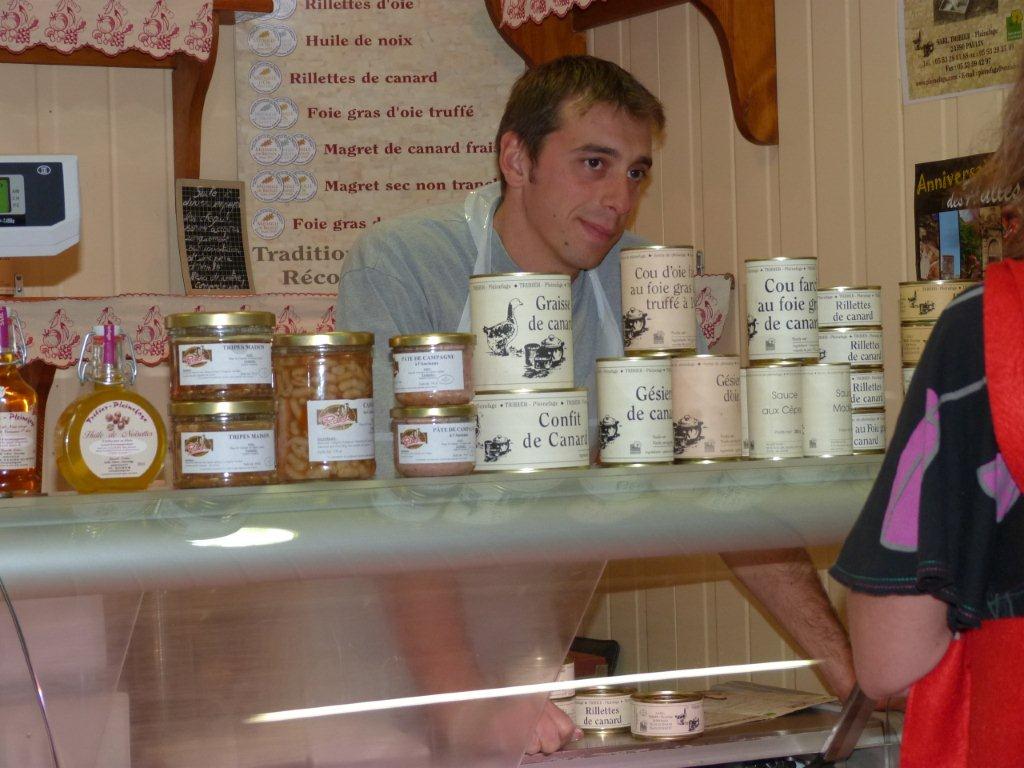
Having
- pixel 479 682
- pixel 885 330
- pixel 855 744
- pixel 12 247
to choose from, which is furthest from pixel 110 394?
pixel 885 330

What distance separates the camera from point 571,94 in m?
2.03

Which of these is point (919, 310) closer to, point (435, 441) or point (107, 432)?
point (435, 441)

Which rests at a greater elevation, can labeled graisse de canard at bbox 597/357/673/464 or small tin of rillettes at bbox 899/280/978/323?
small tin of rillettes at bbox 899/280/978/323

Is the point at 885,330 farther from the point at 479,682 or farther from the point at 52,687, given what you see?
the point at 52,687

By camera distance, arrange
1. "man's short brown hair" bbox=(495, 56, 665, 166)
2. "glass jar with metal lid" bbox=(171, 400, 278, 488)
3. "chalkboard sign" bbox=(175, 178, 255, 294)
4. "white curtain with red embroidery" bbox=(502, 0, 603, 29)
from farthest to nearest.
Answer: "chalkboard sign" bbox=(175, 178, 255, 294) → "white curtain with red embroidery" bbox=(502, 0, 603, 29) → "man's short brown hair" bbox=(495, 56, 665, 166) → "glass jar with metal lid" bbox=(171, 400, 278, 488)

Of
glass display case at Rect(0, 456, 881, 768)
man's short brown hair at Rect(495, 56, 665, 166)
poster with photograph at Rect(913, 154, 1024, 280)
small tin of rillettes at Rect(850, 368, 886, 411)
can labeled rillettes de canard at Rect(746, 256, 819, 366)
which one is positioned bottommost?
glass display case at Rect(0, 456, 881, 768)

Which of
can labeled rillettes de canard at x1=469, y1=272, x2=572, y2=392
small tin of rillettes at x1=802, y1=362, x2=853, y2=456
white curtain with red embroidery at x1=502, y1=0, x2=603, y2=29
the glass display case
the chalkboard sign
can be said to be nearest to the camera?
the glass display case

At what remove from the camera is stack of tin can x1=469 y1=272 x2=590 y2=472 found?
1.12 meters

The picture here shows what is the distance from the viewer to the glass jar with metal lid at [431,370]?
1.08 meters

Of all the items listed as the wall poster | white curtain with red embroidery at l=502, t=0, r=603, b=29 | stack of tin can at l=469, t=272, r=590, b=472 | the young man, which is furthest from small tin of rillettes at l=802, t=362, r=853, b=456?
the wall poster

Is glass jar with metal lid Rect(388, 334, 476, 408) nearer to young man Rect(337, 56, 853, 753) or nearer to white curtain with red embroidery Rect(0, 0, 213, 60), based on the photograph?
young man Rect(337, 56, 853, 753)

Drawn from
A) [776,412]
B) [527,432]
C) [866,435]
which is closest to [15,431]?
[527,432]

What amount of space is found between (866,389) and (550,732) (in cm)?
49

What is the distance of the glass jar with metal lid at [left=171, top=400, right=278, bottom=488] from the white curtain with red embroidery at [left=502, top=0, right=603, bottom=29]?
1.69 metres
